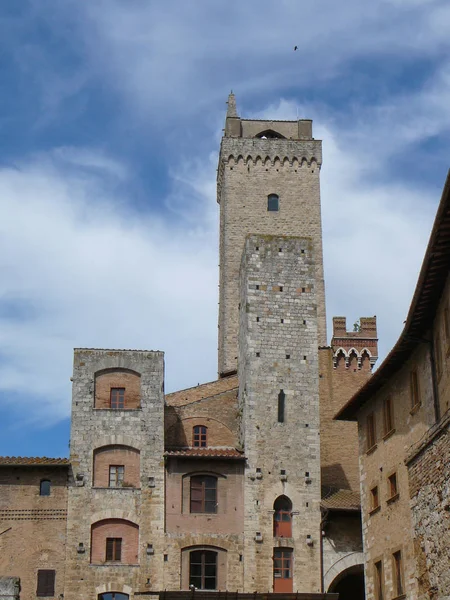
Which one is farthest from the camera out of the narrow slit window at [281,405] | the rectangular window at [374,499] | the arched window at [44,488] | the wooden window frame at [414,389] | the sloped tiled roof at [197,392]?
the sloped tiled roof at [197,392]

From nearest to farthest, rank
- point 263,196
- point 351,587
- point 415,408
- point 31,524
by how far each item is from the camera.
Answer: point 415,408, point 31,524, point 351,587, point 263,196

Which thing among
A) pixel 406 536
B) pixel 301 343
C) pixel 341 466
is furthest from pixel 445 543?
pixel 341 466

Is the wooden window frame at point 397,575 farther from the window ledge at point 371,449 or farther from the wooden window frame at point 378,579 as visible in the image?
the window ledge at point 371,449

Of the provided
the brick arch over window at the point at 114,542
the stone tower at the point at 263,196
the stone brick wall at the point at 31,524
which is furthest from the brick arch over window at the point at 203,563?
the stone tower at the point at 263,196

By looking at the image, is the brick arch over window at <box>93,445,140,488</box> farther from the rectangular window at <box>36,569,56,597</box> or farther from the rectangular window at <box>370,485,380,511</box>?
the rectangular window at <box>370,485,380,511</box>

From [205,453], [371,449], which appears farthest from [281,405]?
[371,449]

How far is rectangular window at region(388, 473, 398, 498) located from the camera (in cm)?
2714

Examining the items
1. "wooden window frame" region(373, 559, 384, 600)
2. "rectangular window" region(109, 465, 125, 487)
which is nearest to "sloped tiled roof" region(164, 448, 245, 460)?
"rectangular window" region(109, 465, 125, 487)

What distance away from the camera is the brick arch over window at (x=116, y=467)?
3578 centimetres

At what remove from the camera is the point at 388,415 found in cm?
2819

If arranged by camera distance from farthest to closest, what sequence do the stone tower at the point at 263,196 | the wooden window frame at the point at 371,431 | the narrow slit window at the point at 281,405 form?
1. the stone tower at the point at 263,196
2. the narrow slit window at the point at 281,405
3. the wooden window frame at the point at 371,431

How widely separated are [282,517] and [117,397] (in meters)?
7.78

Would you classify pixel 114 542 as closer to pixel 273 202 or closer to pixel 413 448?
pixel 413 448

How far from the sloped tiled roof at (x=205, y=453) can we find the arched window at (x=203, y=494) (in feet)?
2.76
